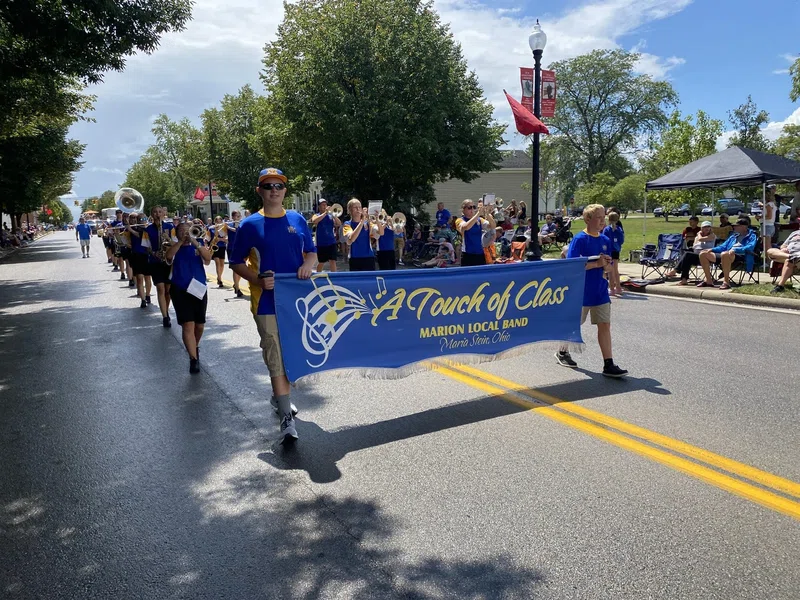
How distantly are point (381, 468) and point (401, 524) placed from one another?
780 millimetres

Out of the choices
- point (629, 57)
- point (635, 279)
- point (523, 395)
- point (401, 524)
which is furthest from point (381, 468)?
point (629, 57)

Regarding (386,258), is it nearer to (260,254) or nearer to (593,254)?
(593,254)

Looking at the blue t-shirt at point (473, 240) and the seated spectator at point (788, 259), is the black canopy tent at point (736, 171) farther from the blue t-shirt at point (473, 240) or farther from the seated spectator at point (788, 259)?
the blue t-shirt at point (473, 240)

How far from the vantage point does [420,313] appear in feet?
17.8

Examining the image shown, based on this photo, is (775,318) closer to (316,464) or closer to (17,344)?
(316,464)

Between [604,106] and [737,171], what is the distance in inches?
2212

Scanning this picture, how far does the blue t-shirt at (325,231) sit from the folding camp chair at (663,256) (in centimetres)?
733

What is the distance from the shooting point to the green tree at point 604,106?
2552 inches

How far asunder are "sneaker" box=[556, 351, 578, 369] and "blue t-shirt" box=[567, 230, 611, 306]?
2.27ft

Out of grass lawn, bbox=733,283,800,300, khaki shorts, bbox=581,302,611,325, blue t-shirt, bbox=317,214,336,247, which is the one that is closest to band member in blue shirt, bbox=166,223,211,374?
khaki shorts, bbox=581,302,611,325

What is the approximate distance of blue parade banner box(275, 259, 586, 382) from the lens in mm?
4852

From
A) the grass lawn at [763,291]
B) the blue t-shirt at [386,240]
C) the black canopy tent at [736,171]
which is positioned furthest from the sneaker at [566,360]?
the black canopy tent at [736,171]

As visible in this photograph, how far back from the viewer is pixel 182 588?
290 centimetres

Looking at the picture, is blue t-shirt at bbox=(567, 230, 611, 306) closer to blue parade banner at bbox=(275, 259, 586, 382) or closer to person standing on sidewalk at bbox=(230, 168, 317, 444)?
blue parade banner at bbox=(275, 259, 586, 382)
